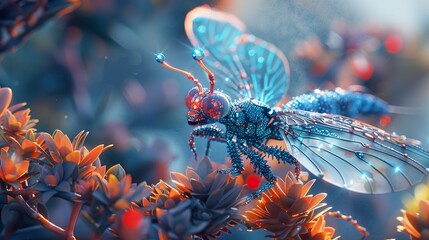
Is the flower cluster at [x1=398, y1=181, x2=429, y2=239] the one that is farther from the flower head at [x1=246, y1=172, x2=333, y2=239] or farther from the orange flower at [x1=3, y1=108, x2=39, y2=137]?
the orange flower at [x1=3, y1=108, x2=39, y2=137]

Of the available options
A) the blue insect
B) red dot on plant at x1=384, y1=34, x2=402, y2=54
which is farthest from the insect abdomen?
red dot on plant at x1=384, y1=34, x2=402, y2=54

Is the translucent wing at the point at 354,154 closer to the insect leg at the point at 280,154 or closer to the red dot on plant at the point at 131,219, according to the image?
the insect leg at the point at 280,154

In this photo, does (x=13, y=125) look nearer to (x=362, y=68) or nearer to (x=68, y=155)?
(x=68, y=155)

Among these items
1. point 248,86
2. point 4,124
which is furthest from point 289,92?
point 4,124

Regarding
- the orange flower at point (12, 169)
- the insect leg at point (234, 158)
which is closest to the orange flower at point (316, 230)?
the insect leg at point (234, 158)

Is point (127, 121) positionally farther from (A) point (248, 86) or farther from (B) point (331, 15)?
(B) point (331, 15)

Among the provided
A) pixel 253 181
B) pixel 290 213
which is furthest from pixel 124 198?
pixel 253 181
